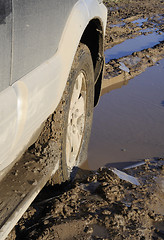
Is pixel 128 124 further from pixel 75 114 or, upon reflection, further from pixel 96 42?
pixel 75 114

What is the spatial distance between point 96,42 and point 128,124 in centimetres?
204

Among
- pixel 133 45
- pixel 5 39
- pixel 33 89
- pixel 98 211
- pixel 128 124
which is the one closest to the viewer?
pixel 5 39

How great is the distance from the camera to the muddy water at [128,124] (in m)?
4.27

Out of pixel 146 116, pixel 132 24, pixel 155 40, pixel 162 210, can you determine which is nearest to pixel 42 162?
pixel 162 210

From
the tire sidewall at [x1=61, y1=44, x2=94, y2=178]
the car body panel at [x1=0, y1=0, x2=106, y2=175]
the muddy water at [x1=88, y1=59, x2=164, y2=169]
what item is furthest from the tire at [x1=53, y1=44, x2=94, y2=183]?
the muddy water at [x1=88, y1=59, x2=164, y2=169]

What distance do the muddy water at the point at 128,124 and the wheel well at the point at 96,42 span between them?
3.66 feet

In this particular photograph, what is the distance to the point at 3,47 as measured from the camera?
1558 mm

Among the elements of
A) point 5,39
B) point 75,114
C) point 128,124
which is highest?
point 5,39

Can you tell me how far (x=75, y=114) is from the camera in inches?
119

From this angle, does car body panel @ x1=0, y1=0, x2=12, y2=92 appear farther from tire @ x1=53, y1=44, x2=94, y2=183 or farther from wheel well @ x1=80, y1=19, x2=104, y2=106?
wheel well @ x1=80, y1=19, x2=104, y2=106

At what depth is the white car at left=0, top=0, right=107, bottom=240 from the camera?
161 cm

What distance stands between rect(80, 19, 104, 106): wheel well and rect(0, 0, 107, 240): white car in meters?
0.19

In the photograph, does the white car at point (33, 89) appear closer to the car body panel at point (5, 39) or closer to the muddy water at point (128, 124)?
the car body panel at point (5, 39)

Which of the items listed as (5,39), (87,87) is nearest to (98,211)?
(87,87)
